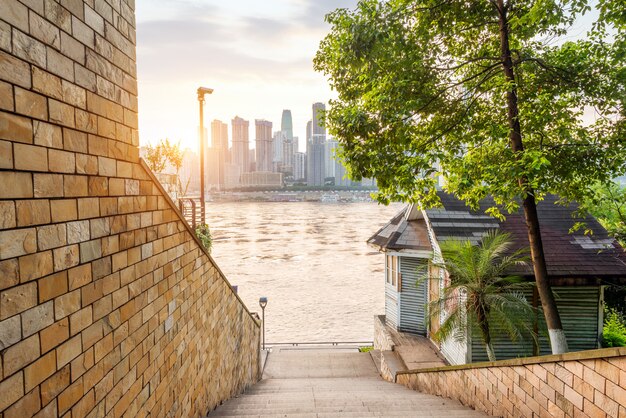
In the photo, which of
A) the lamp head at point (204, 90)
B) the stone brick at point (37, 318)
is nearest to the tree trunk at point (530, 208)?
the stone brick at point (37, 318)

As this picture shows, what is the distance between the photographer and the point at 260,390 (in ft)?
27.3

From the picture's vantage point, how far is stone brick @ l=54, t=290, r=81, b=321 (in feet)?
7.02

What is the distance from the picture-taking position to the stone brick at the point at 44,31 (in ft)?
6.57

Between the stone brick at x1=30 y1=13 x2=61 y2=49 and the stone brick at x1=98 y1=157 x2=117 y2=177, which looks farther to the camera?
the stone brick at x1=98 y1=157 x2=117 y2=177

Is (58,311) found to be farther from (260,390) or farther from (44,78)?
(260,390)

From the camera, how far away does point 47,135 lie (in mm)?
2090

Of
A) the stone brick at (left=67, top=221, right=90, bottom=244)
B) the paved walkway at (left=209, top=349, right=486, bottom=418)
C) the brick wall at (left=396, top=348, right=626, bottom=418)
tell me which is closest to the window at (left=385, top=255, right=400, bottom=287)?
the paved walkway at (left=209, top=349, right=486, bottom=418)

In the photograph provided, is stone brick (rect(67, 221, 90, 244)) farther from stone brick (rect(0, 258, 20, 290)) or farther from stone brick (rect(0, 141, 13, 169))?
stone brick (rect(0, 141, 13, 169))

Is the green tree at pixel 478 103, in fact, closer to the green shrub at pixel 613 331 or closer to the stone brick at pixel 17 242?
the green shrub at pixel 613 331

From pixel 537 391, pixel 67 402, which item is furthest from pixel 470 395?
pixel 67 402

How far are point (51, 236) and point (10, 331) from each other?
540 mm

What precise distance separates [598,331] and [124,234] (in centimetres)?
1108

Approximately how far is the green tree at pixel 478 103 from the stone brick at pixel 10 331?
5.88 metres

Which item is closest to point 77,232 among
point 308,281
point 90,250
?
point 90,250
